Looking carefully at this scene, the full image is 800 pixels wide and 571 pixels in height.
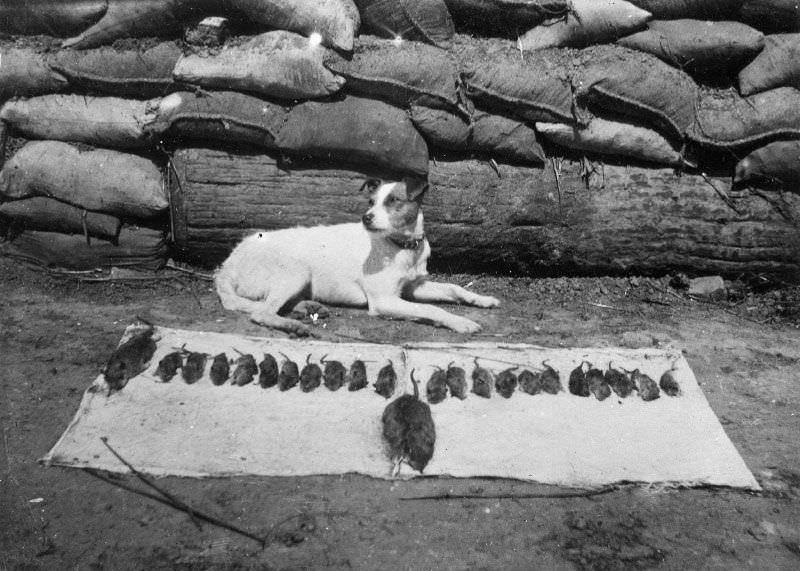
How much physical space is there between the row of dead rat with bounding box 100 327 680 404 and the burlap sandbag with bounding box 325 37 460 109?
2291 mm

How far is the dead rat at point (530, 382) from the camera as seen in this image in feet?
13.4

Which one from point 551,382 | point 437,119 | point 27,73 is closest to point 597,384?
point 551,382

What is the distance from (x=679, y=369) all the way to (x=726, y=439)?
0.72 meters

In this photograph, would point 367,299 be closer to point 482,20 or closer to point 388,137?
point 388,137

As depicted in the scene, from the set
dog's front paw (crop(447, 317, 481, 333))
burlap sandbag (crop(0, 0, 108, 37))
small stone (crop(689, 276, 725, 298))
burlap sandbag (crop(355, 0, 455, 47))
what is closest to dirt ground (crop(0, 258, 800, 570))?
small stone (crop(689, 276, 725, 298))

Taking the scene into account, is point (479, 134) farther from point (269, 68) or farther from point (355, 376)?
point (355, 376)

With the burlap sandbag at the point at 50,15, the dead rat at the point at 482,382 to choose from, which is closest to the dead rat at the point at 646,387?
the dead rat at the point at 482,382

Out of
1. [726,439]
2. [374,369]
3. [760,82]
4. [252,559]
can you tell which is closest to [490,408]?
[374,369]

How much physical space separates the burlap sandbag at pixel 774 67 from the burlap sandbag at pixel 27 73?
5.87 meters

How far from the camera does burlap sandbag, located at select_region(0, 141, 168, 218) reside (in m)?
5.13

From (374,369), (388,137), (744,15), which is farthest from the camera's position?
(744,15)

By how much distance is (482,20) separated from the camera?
5344mm

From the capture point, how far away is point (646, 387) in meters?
4.08

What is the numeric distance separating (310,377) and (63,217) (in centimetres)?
291
